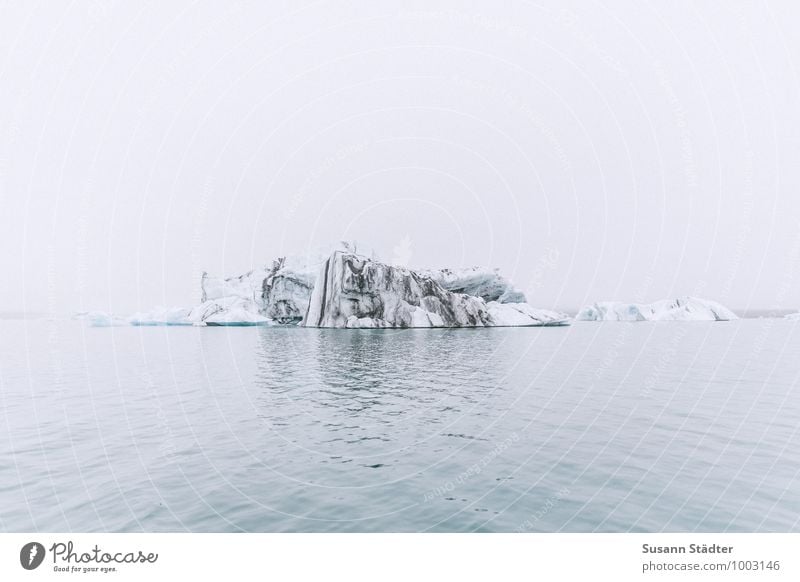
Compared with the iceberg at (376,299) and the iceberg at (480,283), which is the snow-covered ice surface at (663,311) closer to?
the iceberg at (480,283)

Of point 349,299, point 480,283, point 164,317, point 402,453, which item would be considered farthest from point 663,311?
point 164,317

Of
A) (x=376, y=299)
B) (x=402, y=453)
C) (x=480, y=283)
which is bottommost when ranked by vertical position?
(x=402, y=453)

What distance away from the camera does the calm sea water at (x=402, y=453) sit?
7.72 metres

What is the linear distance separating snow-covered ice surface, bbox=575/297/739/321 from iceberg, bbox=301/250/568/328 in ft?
170

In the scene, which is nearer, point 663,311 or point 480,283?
point 480,283

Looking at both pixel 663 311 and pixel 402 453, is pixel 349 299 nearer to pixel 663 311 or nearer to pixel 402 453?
pixel 402 453

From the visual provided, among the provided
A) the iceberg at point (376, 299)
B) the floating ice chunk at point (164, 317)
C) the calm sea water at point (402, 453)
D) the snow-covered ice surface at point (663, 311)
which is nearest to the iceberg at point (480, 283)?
the iceberg at point (376, 299)

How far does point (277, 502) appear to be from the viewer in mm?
8156

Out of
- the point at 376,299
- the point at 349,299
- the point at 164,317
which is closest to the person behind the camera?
the point at 349,299

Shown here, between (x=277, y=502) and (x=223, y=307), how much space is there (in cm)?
8682

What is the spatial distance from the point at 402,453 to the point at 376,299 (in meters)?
59.3

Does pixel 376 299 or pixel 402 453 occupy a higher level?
pixel 376 299

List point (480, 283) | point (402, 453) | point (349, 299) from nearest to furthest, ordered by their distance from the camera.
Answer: point (402, 453)
point (349, 299)
point (480, 283)

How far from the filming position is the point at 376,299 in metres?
70.2
